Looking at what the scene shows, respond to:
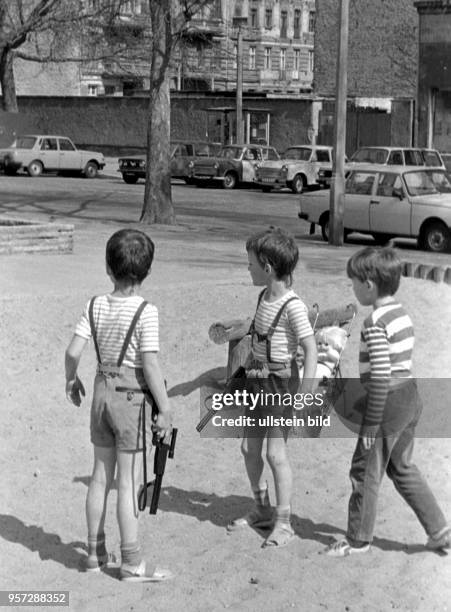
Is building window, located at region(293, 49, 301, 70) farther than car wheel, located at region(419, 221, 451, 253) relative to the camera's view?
Yes

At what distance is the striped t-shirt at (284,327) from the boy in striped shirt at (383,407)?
1.10 feet

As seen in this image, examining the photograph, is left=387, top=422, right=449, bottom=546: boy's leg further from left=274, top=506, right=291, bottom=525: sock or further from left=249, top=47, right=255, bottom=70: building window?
left=249, top=47, right=255, bottom=70: building window

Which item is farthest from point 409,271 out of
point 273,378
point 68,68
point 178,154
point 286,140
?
point 68,68

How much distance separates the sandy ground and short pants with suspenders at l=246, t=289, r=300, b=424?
2.24 feet

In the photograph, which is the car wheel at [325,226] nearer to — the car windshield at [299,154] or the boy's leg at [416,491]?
the car windshield at [299,154]

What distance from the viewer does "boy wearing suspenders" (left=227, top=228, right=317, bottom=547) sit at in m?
6.03

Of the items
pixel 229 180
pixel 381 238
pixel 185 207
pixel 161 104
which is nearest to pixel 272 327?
pixel 381 238

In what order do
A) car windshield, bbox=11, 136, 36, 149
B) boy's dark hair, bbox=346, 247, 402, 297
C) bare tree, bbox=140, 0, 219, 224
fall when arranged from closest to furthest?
boy's dark hair, bbox=346, 247, 402, 297, bare tree, bbox=140, 0, 219, 224, car windshield, bbox=11, 136, 36, 149

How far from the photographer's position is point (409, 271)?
13.7m

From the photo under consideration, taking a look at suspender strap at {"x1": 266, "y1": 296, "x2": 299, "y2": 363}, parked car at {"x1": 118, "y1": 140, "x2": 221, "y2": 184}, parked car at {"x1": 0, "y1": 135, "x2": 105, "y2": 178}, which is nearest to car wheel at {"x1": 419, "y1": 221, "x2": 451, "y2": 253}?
suspender strap at {"x1": 266, "y1": 296, "x2": 299, "y2": 363}

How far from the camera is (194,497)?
706 centimetres

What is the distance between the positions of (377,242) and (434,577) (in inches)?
631

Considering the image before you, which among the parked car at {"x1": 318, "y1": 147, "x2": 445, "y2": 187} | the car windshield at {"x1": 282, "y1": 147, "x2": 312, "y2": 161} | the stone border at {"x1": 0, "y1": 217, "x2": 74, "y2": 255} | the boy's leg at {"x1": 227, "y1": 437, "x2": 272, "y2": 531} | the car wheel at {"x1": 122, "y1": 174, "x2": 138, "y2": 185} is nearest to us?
the boy's leg at {"x1": 227, "y1": 437, "x2": 272, "y2": 531}

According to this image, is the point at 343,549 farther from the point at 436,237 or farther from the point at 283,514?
the point at 436,237
